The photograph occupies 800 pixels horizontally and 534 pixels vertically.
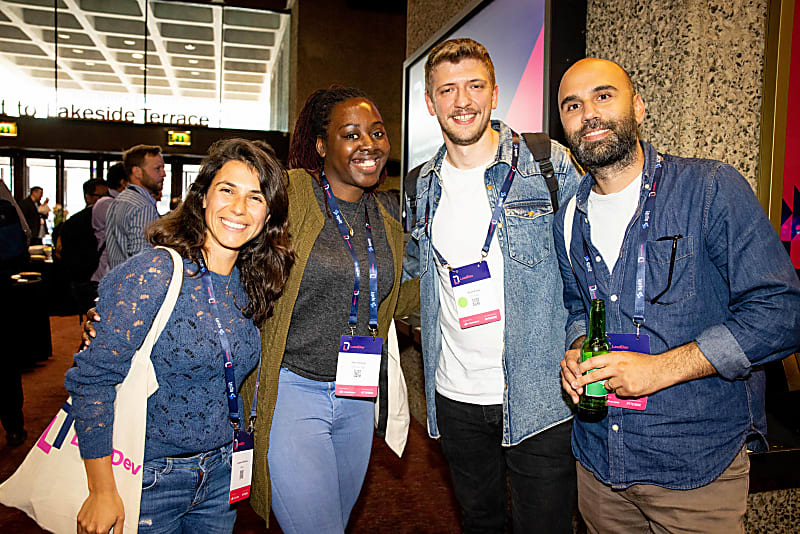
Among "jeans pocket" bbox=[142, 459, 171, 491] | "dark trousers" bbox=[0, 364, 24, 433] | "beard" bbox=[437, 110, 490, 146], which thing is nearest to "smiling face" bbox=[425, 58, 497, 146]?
"beard" bbox=[437, 110, 490, 146]

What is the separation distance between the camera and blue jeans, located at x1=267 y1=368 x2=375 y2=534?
5.68 ft

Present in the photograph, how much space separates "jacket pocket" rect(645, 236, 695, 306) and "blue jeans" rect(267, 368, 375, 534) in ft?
3.38

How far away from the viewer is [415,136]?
4.50 metres

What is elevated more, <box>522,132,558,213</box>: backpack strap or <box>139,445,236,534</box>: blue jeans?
<box>522,132,558,213</box>: backpack strap

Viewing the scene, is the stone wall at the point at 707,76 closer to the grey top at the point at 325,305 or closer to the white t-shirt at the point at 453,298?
the white t-shirt at the point at 453,298

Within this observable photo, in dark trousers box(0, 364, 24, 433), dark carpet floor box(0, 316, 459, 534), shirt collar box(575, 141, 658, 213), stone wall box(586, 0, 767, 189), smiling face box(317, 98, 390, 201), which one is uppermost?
stone wall box(586, 0, 767, 189)

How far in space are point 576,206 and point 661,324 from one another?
411mm

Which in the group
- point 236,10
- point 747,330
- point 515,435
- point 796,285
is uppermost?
point 236,10

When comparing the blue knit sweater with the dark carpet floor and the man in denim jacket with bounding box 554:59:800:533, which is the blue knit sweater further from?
the dark carpet floor

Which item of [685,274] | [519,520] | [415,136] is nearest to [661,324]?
[685,274]

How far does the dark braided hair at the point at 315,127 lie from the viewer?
80.4 inches

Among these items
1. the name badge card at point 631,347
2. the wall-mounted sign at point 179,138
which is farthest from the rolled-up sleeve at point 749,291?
the wall-mounted sign at point 179,138

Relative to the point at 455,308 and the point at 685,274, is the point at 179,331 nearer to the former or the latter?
the point at 455,308

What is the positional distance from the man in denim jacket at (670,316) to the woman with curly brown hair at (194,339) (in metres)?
0.93
